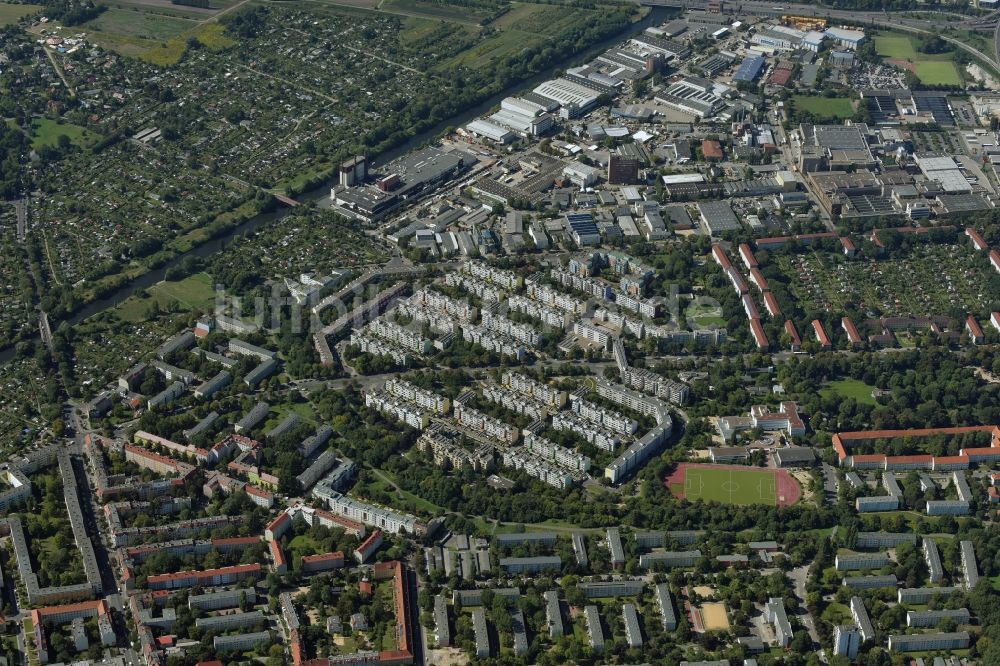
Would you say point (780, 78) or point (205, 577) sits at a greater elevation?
point (205, 577)

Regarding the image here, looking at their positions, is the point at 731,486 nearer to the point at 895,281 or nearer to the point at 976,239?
the point at 895,281

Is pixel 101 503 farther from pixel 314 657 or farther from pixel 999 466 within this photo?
pixel 999 466

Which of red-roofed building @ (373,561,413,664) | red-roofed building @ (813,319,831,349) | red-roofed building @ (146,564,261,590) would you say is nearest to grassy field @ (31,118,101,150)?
red-roofed building @ (146,564,261,590)

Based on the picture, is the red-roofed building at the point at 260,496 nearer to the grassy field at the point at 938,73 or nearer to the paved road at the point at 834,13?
the grassy field at the point at 938,73

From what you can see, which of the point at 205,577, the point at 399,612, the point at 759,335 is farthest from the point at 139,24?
the point at 399,612

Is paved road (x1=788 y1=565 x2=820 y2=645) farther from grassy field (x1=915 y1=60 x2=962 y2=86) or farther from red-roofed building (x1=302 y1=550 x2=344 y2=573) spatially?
grassy field (x1=915 y1=60 x2=962 y2=86)

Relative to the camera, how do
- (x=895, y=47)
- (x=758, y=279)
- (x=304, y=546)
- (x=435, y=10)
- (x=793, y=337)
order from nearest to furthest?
1. (x=304, y=546)
2. (x=793, y=337)
3. (x=758, y=279)
4. (x=895, y=47)
5. (x=435, y=10)
